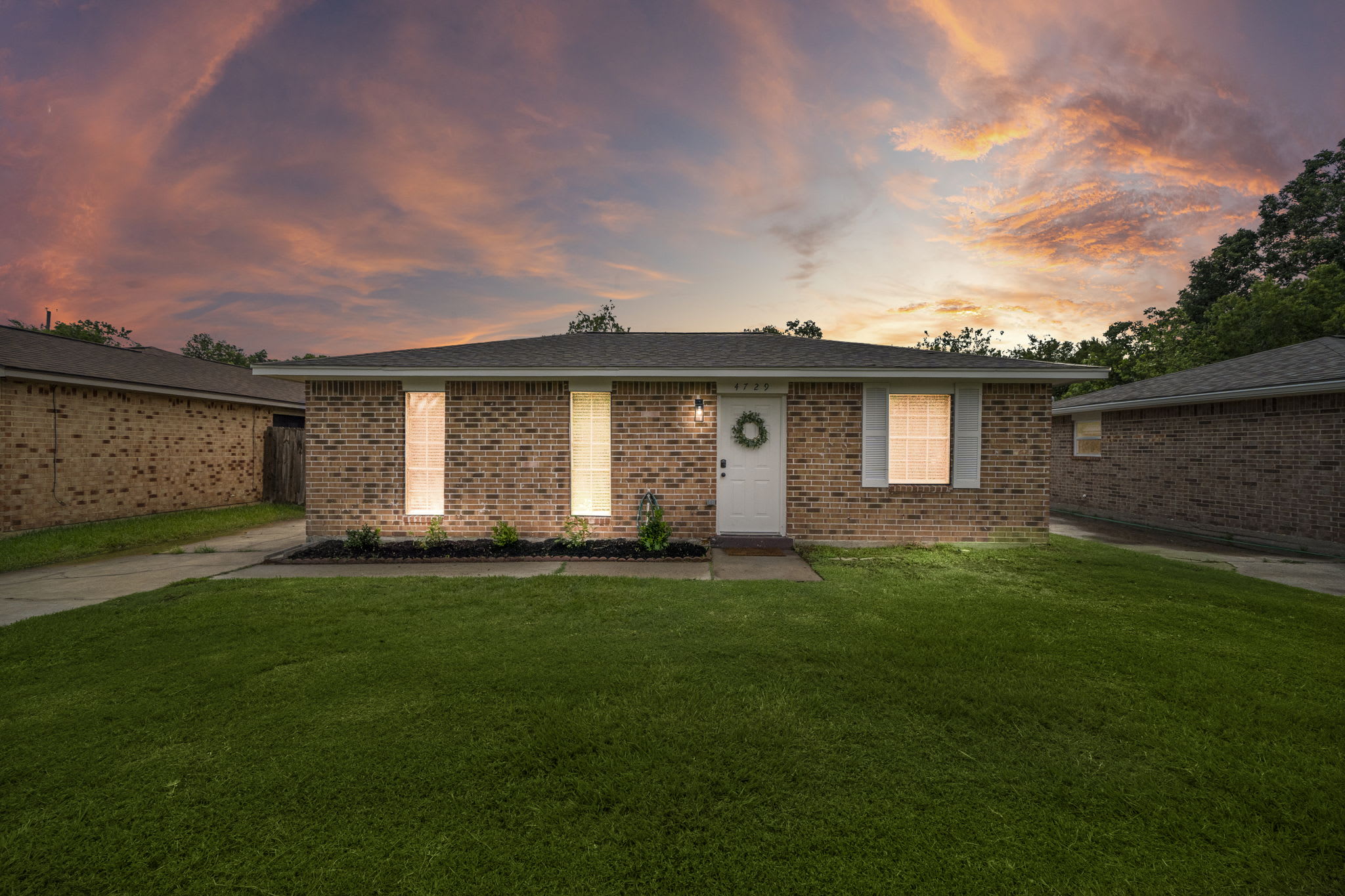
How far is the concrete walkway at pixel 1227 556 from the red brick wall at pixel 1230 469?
2.32 ft

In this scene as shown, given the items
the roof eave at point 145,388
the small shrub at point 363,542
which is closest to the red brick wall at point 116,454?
the roof eave at point 145,388

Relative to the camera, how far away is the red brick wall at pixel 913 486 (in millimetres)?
7789

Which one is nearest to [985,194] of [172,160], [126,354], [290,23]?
[290,23]

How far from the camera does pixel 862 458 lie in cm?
787

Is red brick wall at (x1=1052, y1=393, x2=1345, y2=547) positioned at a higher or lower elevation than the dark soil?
higher

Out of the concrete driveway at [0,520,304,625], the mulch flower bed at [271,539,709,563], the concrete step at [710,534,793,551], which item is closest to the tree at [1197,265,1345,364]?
the concrete step at [710,534,793,551]

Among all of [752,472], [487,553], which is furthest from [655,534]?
[487,553]

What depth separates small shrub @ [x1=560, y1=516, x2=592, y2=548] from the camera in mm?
7535

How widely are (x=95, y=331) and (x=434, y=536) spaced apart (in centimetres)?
4767

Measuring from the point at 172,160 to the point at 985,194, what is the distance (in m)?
17.8

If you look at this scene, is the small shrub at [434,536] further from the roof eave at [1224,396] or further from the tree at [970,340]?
the tree at [970,340]

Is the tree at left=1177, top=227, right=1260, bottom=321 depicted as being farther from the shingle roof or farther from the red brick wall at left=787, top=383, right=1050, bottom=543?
the shingle roof

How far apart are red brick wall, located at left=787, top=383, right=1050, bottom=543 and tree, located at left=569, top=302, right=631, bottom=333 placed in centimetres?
2463

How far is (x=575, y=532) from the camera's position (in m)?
7.70
